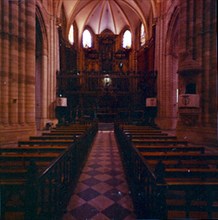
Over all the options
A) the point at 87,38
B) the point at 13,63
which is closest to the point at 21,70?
the point at 13,63

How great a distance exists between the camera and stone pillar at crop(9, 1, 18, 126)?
1003 centimetres

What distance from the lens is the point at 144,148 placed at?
507cm

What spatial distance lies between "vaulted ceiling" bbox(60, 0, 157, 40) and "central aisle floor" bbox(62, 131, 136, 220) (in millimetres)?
21695

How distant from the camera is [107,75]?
2105cm

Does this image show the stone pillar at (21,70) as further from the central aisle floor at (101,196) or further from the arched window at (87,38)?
the arched window at (87,38)

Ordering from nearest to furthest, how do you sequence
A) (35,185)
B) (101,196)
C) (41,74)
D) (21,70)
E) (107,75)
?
(35,185), (101,196), (21,70), (41,74), (107,75)

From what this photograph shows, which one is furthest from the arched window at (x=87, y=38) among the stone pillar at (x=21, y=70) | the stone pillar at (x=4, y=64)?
the stone pillar at (x=4, y=64)

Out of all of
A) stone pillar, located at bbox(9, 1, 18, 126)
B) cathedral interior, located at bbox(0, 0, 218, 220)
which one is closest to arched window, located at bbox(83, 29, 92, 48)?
cathedral interior, located at bbox(0, 0, 218, 220)

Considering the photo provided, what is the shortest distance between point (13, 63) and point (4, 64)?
1.67 ft

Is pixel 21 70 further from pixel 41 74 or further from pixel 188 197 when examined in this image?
pixel 188 197

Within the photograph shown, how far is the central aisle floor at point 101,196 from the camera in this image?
11.4 ft

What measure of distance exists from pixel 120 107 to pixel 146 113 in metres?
5.56

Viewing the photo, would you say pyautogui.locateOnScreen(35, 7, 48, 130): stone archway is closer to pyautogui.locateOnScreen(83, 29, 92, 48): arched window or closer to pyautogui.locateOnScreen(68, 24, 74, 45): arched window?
pyautogui.locateOnScreen(68, 24, 74, 45): arched window

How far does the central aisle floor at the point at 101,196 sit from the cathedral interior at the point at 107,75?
87 mm
